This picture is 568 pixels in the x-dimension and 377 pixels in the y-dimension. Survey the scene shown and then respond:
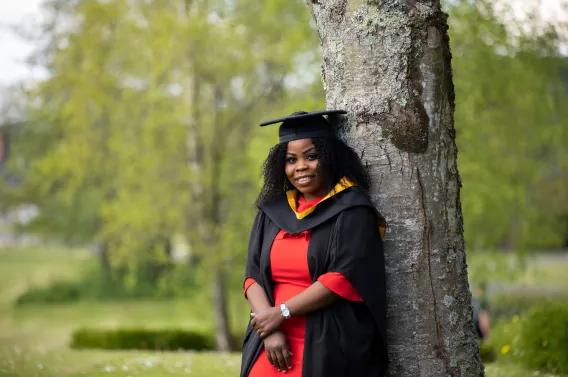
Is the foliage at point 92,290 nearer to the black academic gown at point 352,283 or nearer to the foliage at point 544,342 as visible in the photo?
the foliage at point 544,342

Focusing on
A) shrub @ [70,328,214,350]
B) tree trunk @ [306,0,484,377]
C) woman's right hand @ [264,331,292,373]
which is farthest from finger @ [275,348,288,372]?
shrub @ [70,328,214,350]

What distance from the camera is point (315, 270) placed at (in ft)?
9.93

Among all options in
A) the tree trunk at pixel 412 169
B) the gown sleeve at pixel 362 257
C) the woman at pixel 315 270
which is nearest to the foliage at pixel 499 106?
the tree trunk at pixel 412 169

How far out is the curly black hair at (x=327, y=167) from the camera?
10.5 ft

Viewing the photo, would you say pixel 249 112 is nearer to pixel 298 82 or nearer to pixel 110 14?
pixel 298 82

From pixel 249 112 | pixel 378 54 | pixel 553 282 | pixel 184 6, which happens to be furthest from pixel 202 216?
pixel 553 282

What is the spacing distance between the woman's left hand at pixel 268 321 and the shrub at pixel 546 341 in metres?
4.14

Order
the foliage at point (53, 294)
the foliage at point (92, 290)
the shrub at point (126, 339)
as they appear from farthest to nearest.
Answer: the foliage at point (92, 290)
the foliage at point (53, 294)
the shrub at point (126, 339)

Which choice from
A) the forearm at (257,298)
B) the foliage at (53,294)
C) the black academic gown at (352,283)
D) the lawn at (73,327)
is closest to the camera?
the black academic gown at (352,283)

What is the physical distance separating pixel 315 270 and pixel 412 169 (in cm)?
80

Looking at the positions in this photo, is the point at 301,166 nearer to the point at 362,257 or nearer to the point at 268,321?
the point at 362,257

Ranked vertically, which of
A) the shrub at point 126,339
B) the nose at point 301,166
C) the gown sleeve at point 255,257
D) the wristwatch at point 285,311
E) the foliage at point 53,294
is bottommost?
the foliage at point 53,294

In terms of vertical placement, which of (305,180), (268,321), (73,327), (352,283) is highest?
(305,180)

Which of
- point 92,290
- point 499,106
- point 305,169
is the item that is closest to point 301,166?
point 305,169
